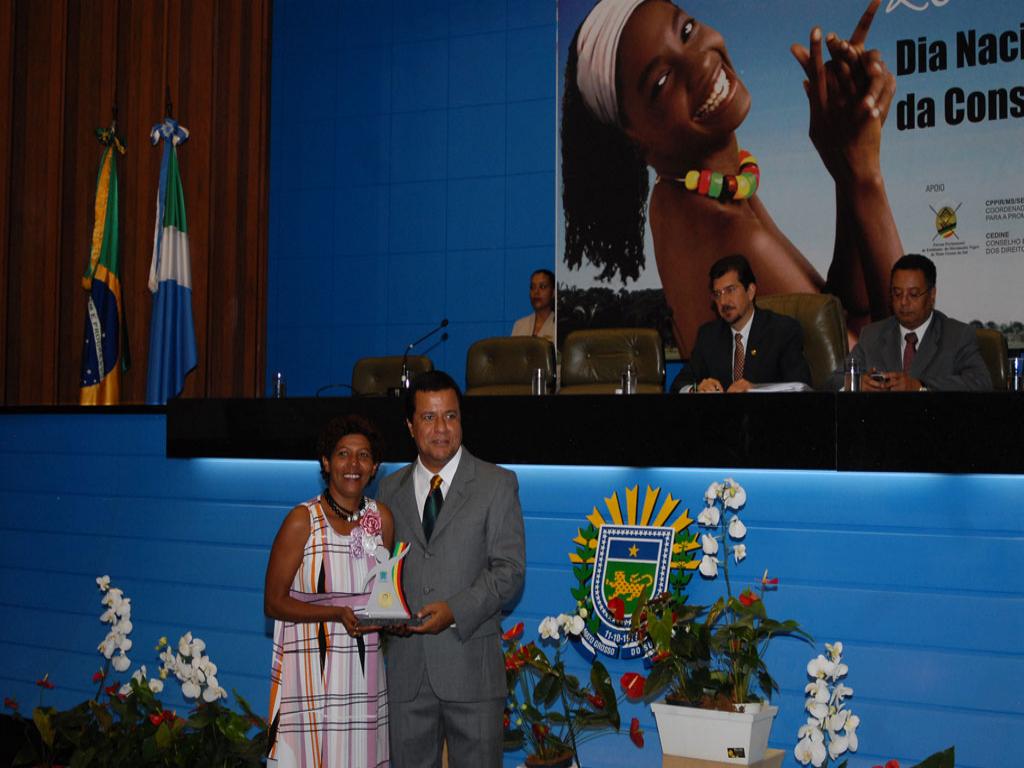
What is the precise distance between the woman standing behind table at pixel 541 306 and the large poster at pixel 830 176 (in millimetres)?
57

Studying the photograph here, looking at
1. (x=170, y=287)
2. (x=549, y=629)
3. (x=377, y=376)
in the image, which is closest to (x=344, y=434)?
(x=549, y=629)

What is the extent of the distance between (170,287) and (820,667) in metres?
5.18

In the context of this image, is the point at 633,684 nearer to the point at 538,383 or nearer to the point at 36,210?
the point at 538,383

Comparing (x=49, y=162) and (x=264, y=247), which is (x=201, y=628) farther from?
(x=49, y=162)

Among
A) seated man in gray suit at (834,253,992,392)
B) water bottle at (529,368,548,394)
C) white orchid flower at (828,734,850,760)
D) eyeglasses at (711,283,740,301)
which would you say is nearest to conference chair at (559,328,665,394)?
water bottle at (529,368,548,394)

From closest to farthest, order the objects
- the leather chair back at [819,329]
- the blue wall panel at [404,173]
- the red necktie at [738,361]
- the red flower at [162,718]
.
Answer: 1. the red flower at [162,718]
2. the red necktie at [738,361]
3. the leather chair back at [819,329]
4. the blue wall panel at [404,173]

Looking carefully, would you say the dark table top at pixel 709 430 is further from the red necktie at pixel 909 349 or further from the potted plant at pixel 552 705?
the red necktie at pixel 909 349

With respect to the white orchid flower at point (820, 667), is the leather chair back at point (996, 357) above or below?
above

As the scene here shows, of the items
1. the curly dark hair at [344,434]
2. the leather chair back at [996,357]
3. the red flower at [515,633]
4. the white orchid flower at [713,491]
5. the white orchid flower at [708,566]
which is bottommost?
the red flower at [515,633]

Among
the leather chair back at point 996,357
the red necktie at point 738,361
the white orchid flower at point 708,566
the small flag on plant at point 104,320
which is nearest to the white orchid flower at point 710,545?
the white orchid flower at point 708,566

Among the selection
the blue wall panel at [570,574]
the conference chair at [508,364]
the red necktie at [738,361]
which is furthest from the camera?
the conference chair at [508,364]

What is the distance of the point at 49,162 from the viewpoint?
7465 millimetres

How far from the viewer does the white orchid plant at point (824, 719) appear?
2.73 metres

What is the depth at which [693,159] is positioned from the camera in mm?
6562
